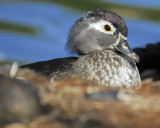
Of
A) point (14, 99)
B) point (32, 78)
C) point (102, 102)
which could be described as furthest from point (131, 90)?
point (14, 99)

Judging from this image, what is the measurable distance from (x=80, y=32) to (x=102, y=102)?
5.94ft

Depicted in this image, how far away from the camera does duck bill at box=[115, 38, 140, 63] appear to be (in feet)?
16.7

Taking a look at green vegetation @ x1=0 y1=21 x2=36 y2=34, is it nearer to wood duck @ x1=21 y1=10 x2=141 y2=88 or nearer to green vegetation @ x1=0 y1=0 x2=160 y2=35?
green vegetation @ x1=0 y1=0 x2=160 y2=35

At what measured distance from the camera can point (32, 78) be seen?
4176 millimetres

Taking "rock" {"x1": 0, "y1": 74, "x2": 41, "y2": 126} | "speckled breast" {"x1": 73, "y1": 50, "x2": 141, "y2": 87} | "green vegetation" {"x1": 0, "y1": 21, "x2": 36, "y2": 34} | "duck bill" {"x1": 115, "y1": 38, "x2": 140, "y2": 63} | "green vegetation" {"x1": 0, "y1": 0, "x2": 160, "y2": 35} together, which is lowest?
"rock" {"x1": 0, "y1": 74, "x2": 41, "y2": 126}

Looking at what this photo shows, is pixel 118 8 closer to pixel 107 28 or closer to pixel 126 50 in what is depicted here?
pixel 107 28

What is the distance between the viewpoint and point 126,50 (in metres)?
5.16

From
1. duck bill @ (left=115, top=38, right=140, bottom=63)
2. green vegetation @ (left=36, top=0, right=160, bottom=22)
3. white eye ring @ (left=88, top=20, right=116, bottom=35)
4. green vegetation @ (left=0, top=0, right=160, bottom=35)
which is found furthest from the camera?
green vegetation @ (left=36, top=0, right=160, bottom=22)

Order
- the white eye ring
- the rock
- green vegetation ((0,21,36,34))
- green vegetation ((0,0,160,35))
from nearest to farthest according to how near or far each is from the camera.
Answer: the rock → the white eye ring → green vegetation ((0,21,36,34)) → green vegetation ((0,0,160,35))

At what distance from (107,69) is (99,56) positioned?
202 millimetres

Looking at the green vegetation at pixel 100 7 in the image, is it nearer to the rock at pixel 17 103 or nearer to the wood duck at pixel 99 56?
the wood duck at pixel 99 56

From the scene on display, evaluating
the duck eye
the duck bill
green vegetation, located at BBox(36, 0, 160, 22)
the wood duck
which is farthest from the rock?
green vegetation, located at BBox(36, 0, 160, 22)

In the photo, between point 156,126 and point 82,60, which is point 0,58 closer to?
point 82,60

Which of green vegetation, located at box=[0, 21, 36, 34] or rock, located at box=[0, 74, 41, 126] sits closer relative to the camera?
rock, located at box=[0, 74, 41, 126]
